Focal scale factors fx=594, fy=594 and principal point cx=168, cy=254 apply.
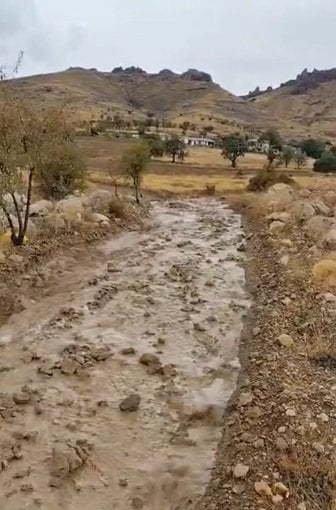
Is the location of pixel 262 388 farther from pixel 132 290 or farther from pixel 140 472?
pixel 132 290

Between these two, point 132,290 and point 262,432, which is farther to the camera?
point 132,290

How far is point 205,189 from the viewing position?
170 feet

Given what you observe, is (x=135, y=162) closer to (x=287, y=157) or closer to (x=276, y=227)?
(x=276, y=227)

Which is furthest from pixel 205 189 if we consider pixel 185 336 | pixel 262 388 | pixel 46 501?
pixel 46 501

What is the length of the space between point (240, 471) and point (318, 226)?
65.0 ft

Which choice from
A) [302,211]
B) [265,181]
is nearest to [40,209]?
[302,211]

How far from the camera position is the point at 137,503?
867 centimetres

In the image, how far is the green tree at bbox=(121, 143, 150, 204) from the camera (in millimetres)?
40750

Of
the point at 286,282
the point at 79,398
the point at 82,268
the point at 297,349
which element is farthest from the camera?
the point at 82,268

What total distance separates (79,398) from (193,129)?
119620 mm

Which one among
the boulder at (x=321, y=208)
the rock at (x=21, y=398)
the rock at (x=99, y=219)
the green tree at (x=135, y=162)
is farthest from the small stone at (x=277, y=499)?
the green tree at (x=135, y=162)

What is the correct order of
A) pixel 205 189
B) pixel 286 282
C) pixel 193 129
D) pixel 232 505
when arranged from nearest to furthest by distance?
pixel 232 505 < pixel 286 282 < pixel 205 189 < pixel 193 129

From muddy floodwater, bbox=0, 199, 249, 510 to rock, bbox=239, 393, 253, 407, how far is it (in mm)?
431

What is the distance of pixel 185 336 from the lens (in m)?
15.8
